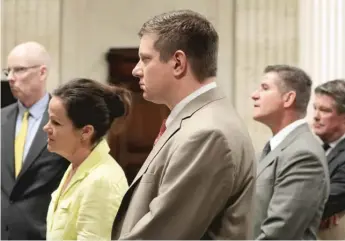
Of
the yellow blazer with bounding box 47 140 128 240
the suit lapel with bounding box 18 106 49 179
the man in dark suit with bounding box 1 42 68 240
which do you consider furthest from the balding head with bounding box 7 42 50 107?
the yellow blazer with bounding box 47 140 128 240

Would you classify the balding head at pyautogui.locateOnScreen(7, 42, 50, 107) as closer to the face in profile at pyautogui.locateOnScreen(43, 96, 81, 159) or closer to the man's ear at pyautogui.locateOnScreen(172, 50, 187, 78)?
the face in profile at pyautogui.locateOnScreen(43, 96, 81, 159)

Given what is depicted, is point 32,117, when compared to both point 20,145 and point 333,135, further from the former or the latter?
point 333,135

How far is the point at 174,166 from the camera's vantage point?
1442 mm

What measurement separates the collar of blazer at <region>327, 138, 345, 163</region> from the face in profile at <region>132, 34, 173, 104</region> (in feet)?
4.54

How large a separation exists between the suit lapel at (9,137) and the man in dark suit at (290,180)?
0.99 meters

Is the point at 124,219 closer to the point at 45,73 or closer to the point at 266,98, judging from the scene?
the point at 266,98

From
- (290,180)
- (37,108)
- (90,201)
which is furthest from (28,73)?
(290,180)

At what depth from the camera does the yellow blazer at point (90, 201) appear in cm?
194

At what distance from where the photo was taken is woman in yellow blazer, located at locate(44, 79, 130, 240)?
1.96 meters

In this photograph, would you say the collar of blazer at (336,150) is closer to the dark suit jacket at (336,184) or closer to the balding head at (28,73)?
the dark suit jacket at (336,184)

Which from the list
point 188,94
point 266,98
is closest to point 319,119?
point 266,98

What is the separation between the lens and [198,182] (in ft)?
4.67

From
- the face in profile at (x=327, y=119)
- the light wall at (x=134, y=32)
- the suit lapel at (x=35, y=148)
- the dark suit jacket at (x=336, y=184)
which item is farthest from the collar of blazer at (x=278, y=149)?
the light wall at (x=134, y=32)

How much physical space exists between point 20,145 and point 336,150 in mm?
1340
